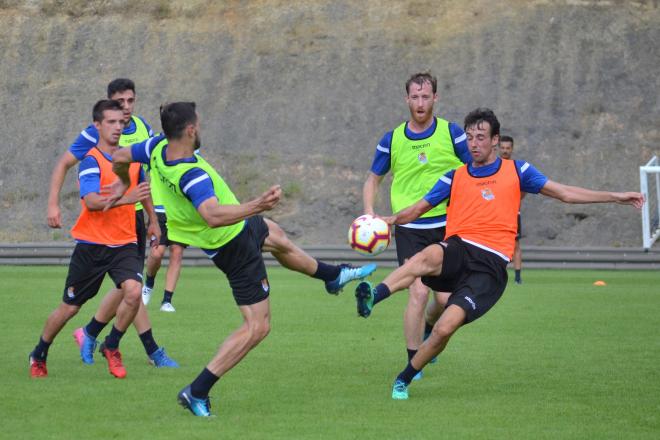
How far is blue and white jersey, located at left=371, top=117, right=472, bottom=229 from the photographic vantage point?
10.3 meters

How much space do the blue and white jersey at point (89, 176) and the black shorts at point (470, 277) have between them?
285 centimetres

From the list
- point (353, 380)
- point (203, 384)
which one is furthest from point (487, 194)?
point (203, 384)

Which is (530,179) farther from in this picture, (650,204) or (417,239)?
(650,204)

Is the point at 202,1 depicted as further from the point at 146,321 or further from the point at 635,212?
the point at 146,321

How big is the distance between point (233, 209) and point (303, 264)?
137cm

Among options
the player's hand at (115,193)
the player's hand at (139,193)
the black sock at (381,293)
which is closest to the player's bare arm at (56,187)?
the player's hand at (115,193)

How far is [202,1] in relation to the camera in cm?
3991

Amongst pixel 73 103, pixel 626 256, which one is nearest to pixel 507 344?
pixel 626 256

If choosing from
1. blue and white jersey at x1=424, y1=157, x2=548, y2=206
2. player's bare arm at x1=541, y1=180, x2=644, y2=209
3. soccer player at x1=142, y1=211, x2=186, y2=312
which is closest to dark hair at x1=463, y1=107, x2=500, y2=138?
blue and white jersey at x1=424, y1=157, x2=548, y2=206

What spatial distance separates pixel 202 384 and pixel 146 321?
2.98 metres

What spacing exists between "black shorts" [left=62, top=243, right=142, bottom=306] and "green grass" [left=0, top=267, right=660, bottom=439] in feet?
2.36

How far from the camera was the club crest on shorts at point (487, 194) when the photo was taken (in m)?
9.05

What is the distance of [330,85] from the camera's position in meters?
36.5

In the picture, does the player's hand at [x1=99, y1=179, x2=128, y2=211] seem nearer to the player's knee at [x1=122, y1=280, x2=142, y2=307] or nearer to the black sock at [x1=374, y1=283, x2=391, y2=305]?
the player's knee at [x1=122, y1=280, x2=142, y2=307]
